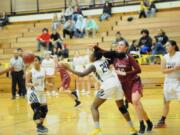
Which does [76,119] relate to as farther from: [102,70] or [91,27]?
[91,27]

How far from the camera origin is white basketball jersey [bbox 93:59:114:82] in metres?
7.08

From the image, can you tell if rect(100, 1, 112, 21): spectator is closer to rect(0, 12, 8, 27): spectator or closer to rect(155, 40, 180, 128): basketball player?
rect(0, 12, 8, 27): spectator

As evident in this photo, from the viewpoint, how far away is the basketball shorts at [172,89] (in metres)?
7.78

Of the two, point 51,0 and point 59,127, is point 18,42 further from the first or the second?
point 59,127

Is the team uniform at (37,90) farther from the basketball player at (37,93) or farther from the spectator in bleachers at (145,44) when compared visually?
the spectator in bleachers at (145,44)

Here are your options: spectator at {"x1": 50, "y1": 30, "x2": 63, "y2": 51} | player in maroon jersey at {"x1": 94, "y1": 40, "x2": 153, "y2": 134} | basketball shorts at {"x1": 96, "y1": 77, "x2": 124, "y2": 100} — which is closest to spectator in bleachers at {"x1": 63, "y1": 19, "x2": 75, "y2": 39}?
spectator at {"x1": 50, "y1": 30, "x2": 63, "y2": 51}

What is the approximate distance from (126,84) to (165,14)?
14.5 meters

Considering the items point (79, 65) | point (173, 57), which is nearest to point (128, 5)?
point (79, 65)

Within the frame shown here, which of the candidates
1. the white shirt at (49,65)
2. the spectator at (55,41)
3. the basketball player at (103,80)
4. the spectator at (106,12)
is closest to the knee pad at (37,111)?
the basketball player at (103,80)

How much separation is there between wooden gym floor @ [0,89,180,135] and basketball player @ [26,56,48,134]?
317mm

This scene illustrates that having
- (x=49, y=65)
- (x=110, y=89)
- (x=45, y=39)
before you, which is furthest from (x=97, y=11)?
(x=110, y=89)

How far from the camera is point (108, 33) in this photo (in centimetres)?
2134

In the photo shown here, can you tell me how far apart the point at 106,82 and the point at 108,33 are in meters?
14.4

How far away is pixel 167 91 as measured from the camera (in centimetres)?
786
